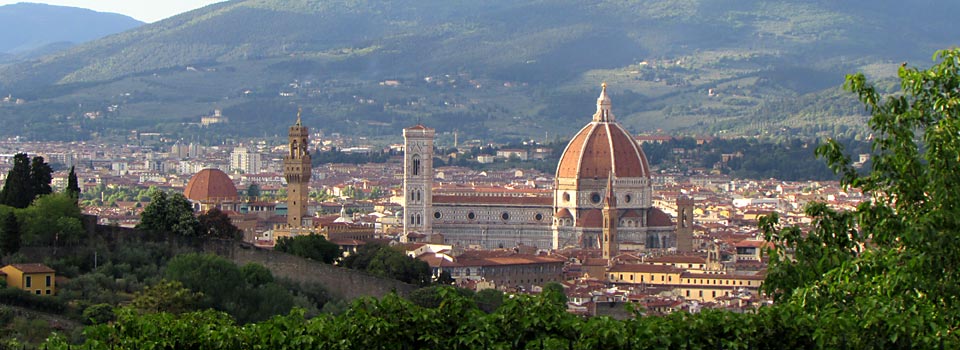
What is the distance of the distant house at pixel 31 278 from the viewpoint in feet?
112

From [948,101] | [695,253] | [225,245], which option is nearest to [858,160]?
[695,253]

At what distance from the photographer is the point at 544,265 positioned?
61.2 meters

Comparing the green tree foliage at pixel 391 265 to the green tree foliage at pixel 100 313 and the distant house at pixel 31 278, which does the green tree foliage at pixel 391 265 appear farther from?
the green tree foliage at pixel 100 313

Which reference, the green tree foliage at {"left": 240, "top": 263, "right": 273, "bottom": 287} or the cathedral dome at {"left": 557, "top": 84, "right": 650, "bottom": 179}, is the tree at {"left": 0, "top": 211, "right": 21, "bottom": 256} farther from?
the cathedral dome at {"left": 557, "top": 84, "right": 650, "bottom": 179}

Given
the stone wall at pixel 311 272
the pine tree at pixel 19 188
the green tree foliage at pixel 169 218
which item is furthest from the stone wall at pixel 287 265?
the pine tree at pixel 19 188

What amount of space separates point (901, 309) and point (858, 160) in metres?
123

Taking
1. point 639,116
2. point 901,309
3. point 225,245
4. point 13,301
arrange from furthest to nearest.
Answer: point 639,116, point 225,245, point 13,301, point 901,309

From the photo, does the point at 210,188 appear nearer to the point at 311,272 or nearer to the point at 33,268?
the point at 311,272

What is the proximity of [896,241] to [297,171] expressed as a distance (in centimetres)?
5176

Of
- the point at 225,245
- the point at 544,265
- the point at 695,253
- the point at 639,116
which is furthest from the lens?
the point at 639,116

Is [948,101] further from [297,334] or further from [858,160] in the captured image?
[858,160]

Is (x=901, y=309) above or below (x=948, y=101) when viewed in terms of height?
below

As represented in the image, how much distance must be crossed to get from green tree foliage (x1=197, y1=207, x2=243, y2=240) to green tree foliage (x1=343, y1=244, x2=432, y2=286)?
9.11 ft

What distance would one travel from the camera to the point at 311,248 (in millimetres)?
45594
